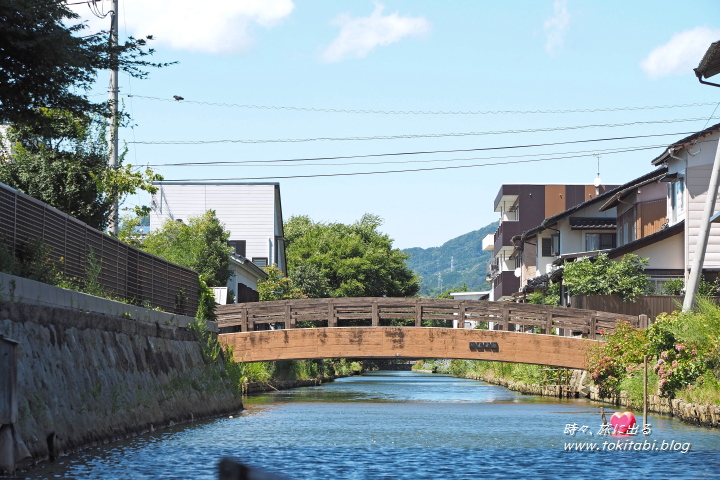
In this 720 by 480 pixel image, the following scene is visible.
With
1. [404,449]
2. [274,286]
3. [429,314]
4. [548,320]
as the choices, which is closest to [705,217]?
[548,320]

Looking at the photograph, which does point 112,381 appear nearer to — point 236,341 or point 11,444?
point 11,444

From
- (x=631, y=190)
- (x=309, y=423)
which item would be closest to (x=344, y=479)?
(x=309, y=423)

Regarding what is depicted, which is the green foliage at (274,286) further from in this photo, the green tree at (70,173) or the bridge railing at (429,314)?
the green tree at (70,173)

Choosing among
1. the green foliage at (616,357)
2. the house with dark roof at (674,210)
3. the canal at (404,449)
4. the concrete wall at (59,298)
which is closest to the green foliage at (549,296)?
the house with dark roof at (674,210)

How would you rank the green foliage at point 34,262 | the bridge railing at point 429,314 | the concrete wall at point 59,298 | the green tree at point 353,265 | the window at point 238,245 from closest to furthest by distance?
the concrete wall at point 59,298
the green foliage at point 34,262
the bridge railing at point 429,314
the window at point 238,245
the green tree at point 353,265

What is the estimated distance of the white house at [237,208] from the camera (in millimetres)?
65812

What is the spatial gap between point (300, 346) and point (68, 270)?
67.3ft

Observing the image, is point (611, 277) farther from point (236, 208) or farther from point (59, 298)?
point (236, 208)

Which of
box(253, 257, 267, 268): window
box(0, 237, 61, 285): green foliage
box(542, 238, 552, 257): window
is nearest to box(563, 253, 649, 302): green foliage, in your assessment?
box(542, 238, 552, 257): window

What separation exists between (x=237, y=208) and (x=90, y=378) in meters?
50.2

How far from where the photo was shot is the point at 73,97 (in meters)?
16.8

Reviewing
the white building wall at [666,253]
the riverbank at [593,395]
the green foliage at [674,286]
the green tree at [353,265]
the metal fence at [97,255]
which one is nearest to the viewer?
the metal fence at [97,255]

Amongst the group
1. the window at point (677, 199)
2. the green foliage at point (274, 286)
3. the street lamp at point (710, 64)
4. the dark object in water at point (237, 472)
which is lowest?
the dark object in water at point (237, 472)

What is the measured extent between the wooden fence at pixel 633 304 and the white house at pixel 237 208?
1167 inches
